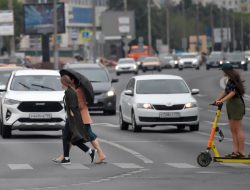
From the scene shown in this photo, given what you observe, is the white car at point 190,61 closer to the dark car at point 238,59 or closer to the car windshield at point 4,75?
the dark car at point 238,59

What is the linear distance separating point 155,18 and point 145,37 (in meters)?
3.40

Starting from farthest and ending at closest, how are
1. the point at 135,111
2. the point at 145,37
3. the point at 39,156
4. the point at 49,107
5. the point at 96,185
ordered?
the point at 145,37
the point at 135,111
the point at 49,107
the point at 39,156
the point at 96,185

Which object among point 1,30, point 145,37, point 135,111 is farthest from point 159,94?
point 145,37

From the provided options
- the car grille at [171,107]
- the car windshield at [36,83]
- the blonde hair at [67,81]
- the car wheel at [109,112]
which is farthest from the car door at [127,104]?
the blonde hair at [67,81]

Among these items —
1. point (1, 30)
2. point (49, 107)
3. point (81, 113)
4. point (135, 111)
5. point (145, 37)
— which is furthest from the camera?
point (145, 37)

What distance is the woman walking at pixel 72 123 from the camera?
66.8ft

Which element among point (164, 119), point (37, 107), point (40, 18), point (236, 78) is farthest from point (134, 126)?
point (40, 18)

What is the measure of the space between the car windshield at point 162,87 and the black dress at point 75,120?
32.6 feet

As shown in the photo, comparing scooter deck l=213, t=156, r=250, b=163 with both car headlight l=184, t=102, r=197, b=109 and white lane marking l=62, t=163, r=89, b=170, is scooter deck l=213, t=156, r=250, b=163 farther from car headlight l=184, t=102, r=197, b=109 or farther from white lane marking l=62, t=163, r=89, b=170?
car headlight l=184, t=102, r=197, b=109

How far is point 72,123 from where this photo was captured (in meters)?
20.5

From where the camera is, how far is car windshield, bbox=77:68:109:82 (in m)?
39.4

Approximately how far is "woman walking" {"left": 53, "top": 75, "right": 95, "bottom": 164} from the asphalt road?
262 millimetres

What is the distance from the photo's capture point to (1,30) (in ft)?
314

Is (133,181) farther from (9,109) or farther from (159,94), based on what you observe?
(159,94)
